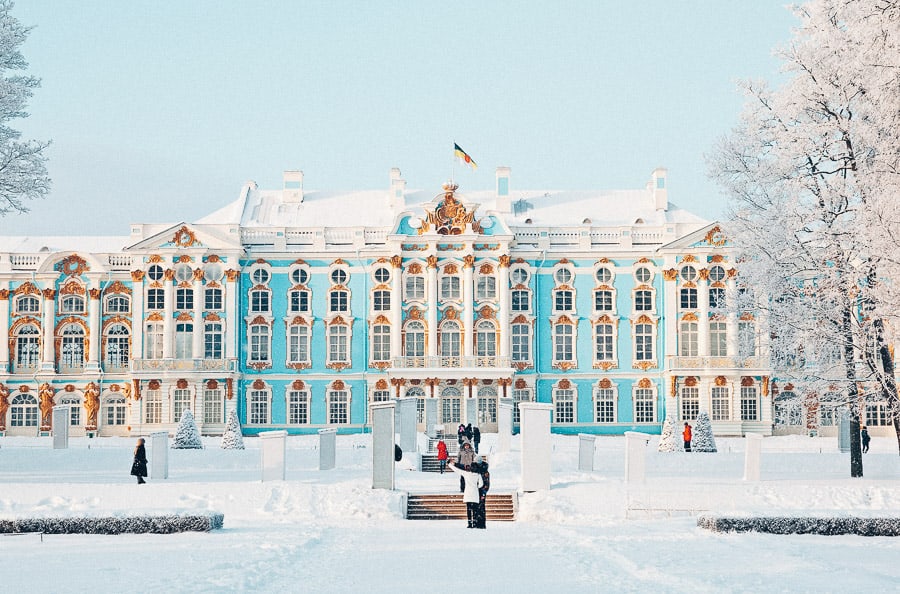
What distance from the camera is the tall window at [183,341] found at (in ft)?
165

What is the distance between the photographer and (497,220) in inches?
1986

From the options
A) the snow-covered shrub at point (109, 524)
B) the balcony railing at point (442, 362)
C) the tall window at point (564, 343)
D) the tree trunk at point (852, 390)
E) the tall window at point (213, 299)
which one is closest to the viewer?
the snow-covered shrub at point (109, 524)

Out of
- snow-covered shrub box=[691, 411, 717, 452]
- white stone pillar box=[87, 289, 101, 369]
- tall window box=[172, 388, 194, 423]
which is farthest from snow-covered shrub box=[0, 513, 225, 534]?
white stone pillar box=[87, 289, 101, 369]

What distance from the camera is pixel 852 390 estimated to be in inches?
1075

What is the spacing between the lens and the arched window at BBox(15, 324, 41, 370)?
51500 millimetres

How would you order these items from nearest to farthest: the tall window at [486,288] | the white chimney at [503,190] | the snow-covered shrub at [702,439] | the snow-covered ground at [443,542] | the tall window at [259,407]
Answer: the snow-covered ground at [443,542], the snow-covered shrub at [702,439], the tall window at [259,407], the tall window at [486,288], the white chimney at [503,190]

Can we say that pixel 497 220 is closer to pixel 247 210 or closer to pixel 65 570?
pixel 247 210

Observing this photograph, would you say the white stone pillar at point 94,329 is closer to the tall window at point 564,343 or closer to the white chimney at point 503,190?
the white chimney at point 503,190

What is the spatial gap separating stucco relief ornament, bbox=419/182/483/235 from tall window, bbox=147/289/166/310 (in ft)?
38.1

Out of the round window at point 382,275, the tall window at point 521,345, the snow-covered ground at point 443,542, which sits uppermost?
the round window at point 382,275

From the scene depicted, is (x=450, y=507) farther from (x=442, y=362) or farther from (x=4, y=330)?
(x=4, y=330)

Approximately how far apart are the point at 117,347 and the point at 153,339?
2.21 meters

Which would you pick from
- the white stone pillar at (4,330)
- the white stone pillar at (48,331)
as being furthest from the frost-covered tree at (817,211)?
the white stone pillar at (4,330)

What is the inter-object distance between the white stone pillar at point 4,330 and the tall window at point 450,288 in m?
19.2
